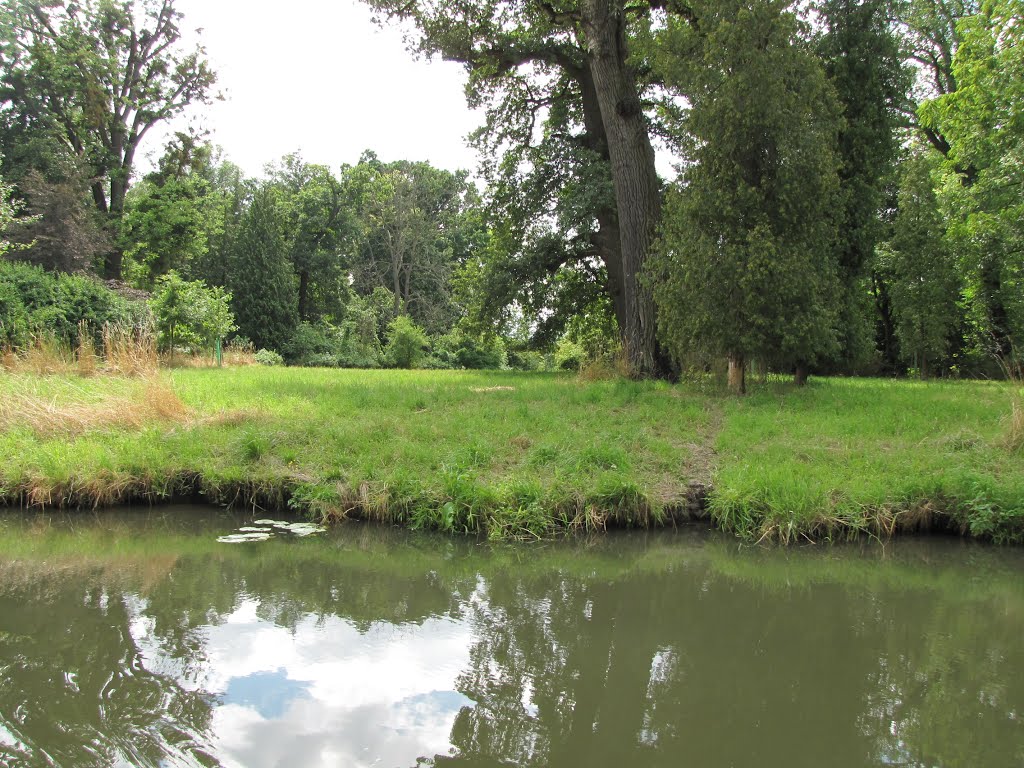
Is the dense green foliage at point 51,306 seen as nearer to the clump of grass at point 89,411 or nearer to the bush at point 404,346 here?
the clump of grass at point 89,411

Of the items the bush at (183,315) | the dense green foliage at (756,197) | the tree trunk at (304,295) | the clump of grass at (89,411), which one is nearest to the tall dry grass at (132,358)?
the clump of grass at (89,411)

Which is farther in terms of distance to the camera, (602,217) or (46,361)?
(602,217)

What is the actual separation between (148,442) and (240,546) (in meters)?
2.60

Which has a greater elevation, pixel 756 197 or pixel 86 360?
pixel 756 197

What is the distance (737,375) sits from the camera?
1184 cm

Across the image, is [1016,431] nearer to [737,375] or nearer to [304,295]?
[737,375]

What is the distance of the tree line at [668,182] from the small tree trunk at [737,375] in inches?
1.5

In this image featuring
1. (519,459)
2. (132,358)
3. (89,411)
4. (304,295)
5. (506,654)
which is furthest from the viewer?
(304,295)

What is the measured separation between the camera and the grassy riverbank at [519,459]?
21.8ft

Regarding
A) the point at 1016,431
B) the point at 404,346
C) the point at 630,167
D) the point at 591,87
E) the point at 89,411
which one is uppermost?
the point at 591,87

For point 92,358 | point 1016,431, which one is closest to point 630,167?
point 1016,431

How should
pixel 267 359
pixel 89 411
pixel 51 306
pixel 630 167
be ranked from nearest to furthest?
pixel 89 411 → pixel 630 167 → pixel 51 306 → pixel 267 359

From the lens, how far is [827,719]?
3291 mm

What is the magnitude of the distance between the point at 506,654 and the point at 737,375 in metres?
8.90
